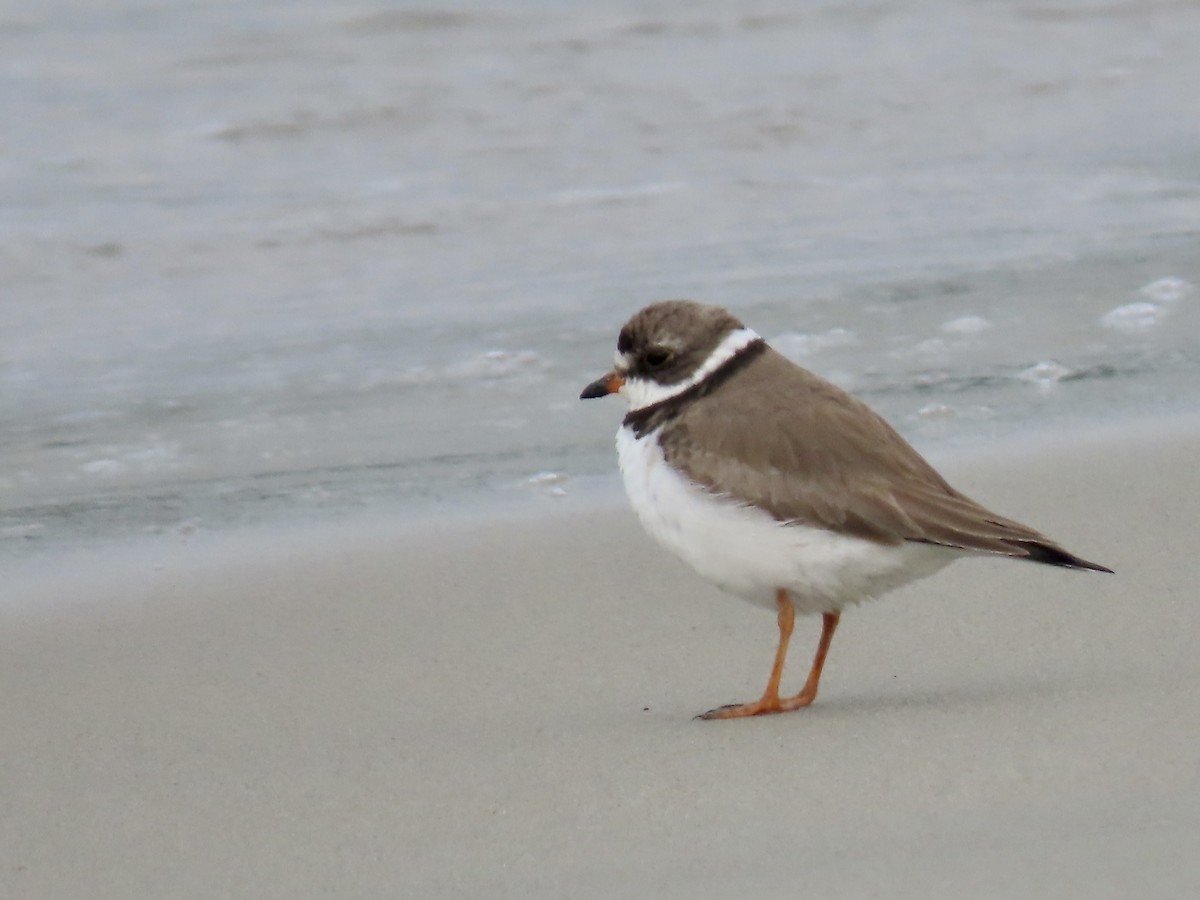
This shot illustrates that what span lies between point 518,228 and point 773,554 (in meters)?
5.23

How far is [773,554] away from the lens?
3.79m

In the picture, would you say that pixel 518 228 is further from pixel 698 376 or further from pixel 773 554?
pixel 773 554

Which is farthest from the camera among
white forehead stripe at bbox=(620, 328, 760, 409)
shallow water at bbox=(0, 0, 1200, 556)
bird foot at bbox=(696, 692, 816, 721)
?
shallow water at bbox=(0, 0, 1200, 556)

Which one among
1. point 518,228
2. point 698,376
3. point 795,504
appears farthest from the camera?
point 518,228

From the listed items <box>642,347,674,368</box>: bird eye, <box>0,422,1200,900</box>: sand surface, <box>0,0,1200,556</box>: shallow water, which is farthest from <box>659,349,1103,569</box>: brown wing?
<box>0,0,1200,556</box>: shallow water

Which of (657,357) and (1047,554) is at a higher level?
(657,357)

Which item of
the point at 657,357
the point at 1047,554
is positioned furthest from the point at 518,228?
the point at 1047,554

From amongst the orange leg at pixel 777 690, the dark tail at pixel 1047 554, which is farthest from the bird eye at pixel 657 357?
the dark tail at pixel 1047 554

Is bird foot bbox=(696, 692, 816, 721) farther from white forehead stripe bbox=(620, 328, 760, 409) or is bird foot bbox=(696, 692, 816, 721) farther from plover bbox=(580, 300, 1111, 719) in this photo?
white forehead stripe bbox=(620, 328, 760, 409)

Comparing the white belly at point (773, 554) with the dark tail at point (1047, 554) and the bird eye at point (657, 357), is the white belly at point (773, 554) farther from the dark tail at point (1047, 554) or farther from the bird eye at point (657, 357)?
the bird eye at point (657, 357)

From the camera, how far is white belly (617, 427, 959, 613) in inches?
148

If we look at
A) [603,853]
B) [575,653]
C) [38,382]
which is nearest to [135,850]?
[603,853]

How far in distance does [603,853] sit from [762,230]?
228 inches

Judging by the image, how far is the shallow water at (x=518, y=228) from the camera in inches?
239
